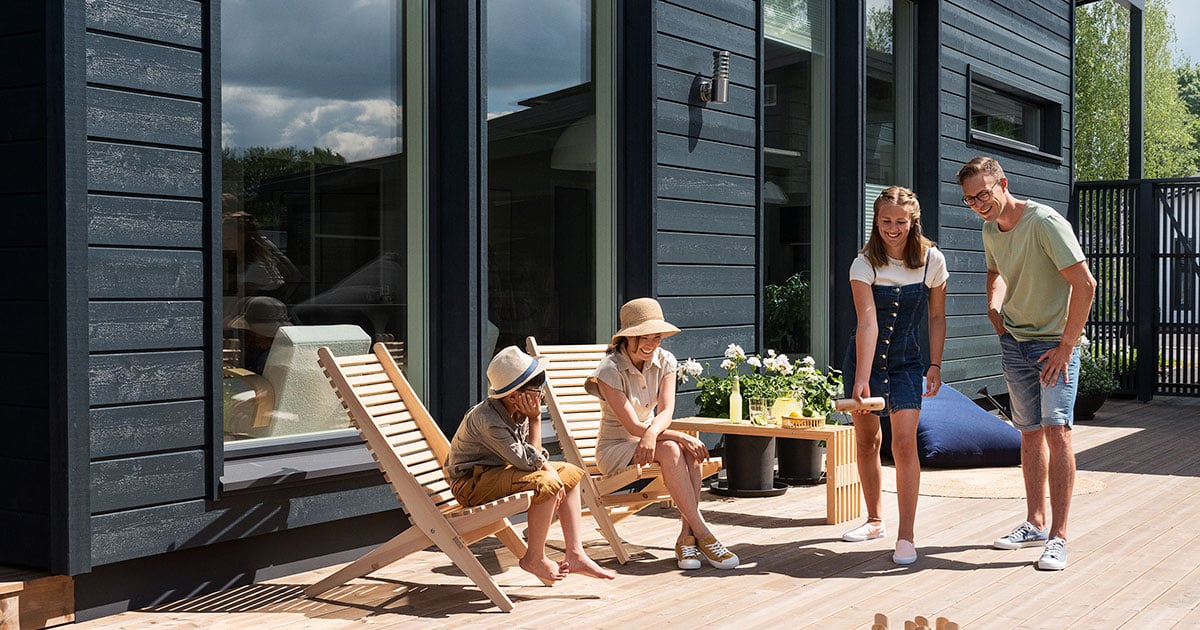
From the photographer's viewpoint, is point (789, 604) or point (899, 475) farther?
point (899, 475)

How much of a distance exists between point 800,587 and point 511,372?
4.36 ft

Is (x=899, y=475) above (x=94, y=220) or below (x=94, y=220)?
below

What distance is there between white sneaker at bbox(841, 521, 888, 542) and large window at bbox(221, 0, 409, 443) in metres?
2.13

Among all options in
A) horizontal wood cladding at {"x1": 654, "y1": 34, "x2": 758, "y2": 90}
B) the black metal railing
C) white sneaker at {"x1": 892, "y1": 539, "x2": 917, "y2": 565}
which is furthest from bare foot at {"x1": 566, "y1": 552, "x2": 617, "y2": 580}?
the black metal railing

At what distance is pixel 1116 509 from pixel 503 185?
3.45 metres

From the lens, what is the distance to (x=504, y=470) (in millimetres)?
4406

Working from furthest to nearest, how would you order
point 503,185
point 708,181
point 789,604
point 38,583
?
1. point 708,181
2. point 503,185
3. point 789,604
4. point 38,583

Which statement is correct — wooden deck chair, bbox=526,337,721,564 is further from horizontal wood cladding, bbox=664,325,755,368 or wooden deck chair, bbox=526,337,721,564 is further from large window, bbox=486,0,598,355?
horizontal wood cladding, bbox=664,325,755,368

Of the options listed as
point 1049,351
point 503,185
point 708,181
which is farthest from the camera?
point 708,181

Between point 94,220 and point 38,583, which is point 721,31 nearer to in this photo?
point 94,220

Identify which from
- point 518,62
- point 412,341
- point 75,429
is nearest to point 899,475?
point 412,341

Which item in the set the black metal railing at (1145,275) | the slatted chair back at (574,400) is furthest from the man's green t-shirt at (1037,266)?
the black metal railing at (1145,275)

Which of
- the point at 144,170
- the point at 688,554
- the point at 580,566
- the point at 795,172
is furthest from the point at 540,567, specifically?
the point at 795,172

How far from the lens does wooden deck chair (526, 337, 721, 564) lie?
16.1 ft
